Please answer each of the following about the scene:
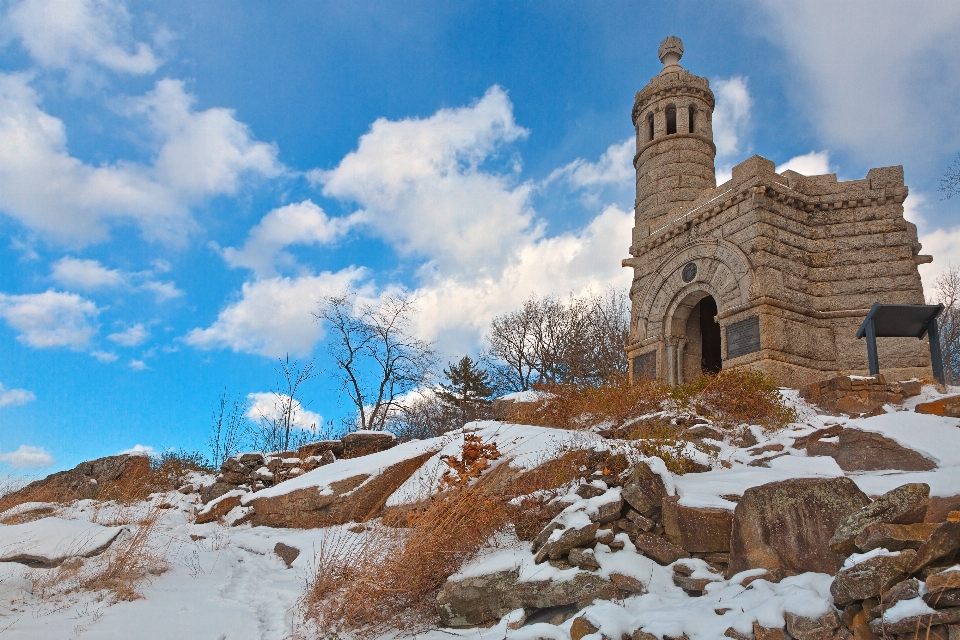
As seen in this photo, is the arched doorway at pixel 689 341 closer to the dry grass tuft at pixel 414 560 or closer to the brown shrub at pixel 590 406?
the brown shrub at pixel 590 406

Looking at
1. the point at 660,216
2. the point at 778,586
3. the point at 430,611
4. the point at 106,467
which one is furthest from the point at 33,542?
the point at 660,216

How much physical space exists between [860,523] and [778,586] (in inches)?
27.3

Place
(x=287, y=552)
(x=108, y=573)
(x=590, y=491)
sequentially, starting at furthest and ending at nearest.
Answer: (x=287, y=552) → (x=108, y=573) → (x=590, y=491)

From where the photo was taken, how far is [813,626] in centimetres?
362

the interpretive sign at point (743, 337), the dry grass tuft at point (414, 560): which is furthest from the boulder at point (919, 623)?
the interpretive sign at point (743, 337)

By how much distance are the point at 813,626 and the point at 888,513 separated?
896 millimetres

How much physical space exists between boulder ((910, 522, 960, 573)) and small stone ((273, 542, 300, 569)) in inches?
266

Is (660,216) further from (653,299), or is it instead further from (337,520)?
(337,520)

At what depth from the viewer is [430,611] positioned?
5.47 m

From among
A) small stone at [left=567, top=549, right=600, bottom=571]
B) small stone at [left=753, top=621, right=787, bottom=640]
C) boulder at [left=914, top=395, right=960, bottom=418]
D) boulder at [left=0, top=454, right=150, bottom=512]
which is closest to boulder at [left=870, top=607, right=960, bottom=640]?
small stone at [left=753, top=621, right=787, bottom=640]

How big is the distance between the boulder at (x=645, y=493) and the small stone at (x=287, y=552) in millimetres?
4606

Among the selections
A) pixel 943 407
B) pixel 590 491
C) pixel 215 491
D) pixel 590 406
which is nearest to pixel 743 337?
pixel 590 406

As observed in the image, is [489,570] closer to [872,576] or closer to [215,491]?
[872,576]

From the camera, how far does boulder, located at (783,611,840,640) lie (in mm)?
3574
